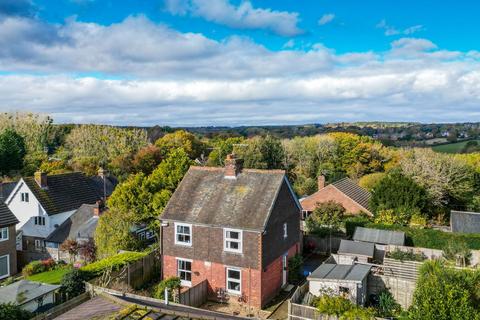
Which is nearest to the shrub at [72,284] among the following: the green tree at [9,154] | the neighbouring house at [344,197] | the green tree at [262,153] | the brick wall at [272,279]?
the brick wall at [272,279]

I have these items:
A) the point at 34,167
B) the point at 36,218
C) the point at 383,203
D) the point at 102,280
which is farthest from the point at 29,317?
the point at 34,167

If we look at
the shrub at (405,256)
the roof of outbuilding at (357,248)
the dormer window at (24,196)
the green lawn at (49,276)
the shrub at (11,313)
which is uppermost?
the dormer window at (24,196)

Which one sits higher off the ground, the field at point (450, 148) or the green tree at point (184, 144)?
the green tree at point (184, 144)

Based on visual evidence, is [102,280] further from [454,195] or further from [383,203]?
[454,195]

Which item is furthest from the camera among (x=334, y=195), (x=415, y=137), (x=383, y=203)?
(x=415, y=137)

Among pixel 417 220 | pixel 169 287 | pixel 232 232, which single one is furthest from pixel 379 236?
pixel 169 287

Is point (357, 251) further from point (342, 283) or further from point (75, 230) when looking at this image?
point (75, 230)

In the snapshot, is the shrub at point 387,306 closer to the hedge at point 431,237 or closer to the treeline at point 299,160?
the hedge at point 431,237
